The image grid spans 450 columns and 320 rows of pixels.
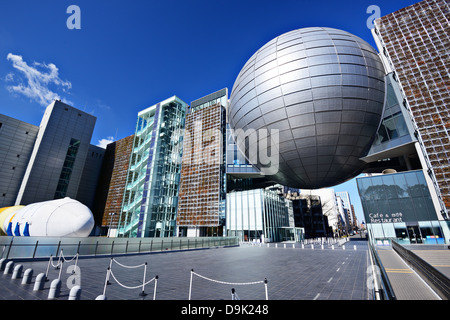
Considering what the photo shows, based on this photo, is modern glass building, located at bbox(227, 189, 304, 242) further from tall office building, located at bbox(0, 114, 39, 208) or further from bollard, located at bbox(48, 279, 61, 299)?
tall office building, located at bbox(0, 114, 39, 208)

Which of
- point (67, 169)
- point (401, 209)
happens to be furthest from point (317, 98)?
point (67, 169)

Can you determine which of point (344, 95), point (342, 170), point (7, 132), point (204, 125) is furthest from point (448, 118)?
point (7, 132)

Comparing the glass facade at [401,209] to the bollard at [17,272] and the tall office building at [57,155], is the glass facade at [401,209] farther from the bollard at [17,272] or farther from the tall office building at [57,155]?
the tall office building at [57,155]

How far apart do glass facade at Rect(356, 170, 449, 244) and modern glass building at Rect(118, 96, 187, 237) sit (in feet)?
135

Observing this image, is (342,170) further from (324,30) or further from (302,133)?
(324,30)

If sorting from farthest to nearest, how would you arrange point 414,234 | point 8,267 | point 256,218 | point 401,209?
point 256,218
point 401,209
point 414,234
point 8,267

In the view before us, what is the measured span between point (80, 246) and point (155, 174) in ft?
118

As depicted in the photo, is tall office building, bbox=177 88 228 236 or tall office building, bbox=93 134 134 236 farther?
tall office building, bbox=93 134 134 236

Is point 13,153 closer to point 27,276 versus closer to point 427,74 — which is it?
point 27,276

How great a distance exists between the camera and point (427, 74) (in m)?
21.4

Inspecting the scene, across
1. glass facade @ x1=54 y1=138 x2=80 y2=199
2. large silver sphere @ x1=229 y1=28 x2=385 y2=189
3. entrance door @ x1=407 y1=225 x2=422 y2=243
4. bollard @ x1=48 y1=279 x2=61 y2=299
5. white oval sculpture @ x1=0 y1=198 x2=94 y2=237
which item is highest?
glass facade @ x1=54 y1=138 x2=80 y2=199

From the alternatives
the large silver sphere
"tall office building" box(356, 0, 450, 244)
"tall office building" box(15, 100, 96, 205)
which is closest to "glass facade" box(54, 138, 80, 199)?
"tall office building" box(15, 100, 96, 205)

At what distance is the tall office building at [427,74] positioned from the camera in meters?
20.0

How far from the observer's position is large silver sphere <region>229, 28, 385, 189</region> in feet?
31.3
